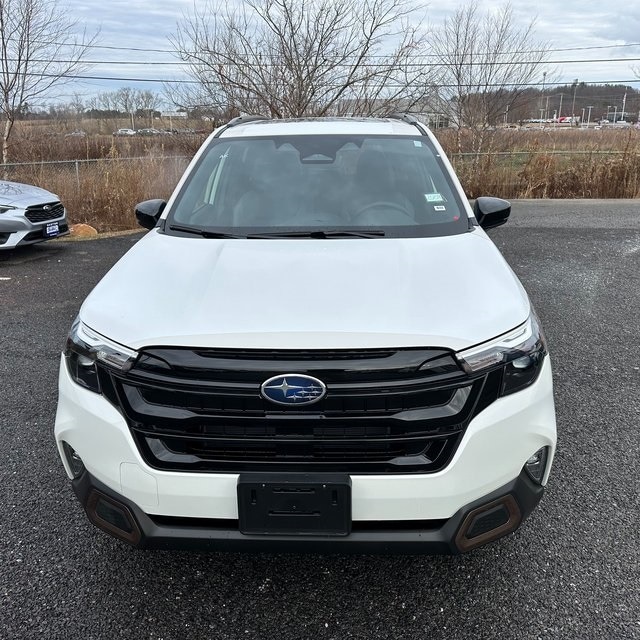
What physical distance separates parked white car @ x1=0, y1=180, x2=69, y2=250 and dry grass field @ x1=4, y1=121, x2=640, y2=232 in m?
2.22

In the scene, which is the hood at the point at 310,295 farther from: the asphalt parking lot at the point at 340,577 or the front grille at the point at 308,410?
the asphalt parking lot at the point at 340,577

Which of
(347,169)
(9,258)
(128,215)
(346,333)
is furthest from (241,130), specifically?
(128,215)

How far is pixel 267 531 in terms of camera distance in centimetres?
191

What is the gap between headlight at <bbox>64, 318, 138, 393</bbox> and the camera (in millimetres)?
1983

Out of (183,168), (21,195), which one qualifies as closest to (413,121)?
(21,195)

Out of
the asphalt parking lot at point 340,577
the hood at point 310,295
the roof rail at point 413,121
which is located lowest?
the asphalt parking lot at point 340,577

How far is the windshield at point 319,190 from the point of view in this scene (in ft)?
10.0

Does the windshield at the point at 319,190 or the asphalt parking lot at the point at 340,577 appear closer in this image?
the asphalt parking lot at the point at 340,577

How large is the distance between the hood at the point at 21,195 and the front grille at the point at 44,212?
0.23 ft

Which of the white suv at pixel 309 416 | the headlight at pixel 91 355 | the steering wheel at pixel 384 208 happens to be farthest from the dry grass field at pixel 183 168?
the white suv at pixel 309 416

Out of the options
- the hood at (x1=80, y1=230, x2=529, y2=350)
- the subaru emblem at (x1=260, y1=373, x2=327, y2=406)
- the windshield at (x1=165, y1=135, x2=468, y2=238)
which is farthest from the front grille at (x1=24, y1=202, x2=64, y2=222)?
the subaru emblem at (x1=260, y1=373, x2=327, y2=406)

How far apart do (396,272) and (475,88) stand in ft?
65.3

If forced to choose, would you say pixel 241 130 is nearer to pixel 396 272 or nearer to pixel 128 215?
pixel 396 272

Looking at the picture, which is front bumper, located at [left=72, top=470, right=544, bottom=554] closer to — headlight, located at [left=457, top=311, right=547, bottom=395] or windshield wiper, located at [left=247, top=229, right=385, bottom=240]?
headlight, located at [left=457, top=311, right=547, bottom=395]
